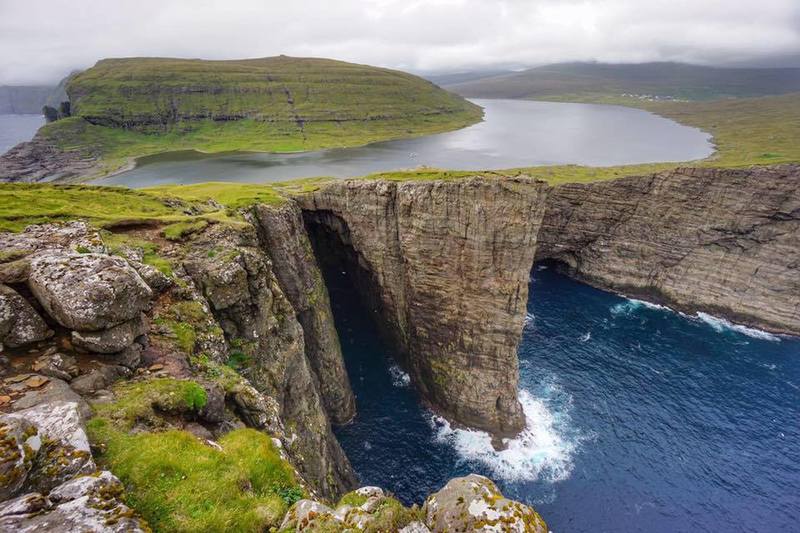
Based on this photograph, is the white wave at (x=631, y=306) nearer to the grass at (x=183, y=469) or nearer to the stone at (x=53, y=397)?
the grass at (x=183, y=469)

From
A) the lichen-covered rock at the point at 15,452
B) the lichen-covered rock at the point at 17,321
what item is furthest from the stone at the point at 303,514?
the lichen-covered rock at the point at 17,321

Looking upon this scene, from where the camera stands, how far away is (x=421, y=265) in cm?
4906

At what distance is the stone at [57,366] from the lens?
14.2m

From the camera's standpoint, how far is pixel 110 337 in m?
15.7

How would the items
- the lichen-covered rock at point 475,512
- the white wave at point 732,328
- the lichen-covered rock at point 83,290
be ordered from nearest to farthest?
the lichen-covered rock at point 475,512 → the lichen-covered rock at point 83,290 → the white wave at point 732,328

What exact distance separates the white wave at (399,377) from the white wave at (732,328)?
193 feet

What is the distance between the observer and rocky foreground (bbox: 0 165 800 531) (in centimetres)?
1139

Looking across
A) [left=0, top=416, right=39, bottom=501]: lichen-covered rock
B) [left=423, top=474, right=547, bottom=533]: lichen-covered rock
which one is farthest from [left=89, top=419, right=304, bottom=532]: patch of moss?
[left=423, top=474, right=547, bottom=533]: lichen-covered rock

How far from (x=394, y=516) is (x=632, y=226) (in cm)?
8837

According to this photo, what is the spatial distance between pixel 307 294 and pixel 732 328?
7770cm

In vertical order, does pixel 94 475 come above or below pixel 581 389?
above

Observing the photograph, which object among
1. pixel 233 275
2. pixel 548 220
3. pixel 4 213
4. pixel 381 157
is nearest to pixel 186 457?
pixel 233 275

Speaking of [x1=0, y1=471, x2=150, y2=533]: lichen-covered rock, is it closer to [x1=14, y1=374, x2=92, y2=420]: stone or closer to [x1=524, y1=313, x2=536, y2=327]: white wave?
[x1=14, y1=374, x2=92, y2=420]: stone

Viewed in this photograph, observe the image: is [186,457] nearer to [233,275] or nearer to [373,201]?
[233,275]
